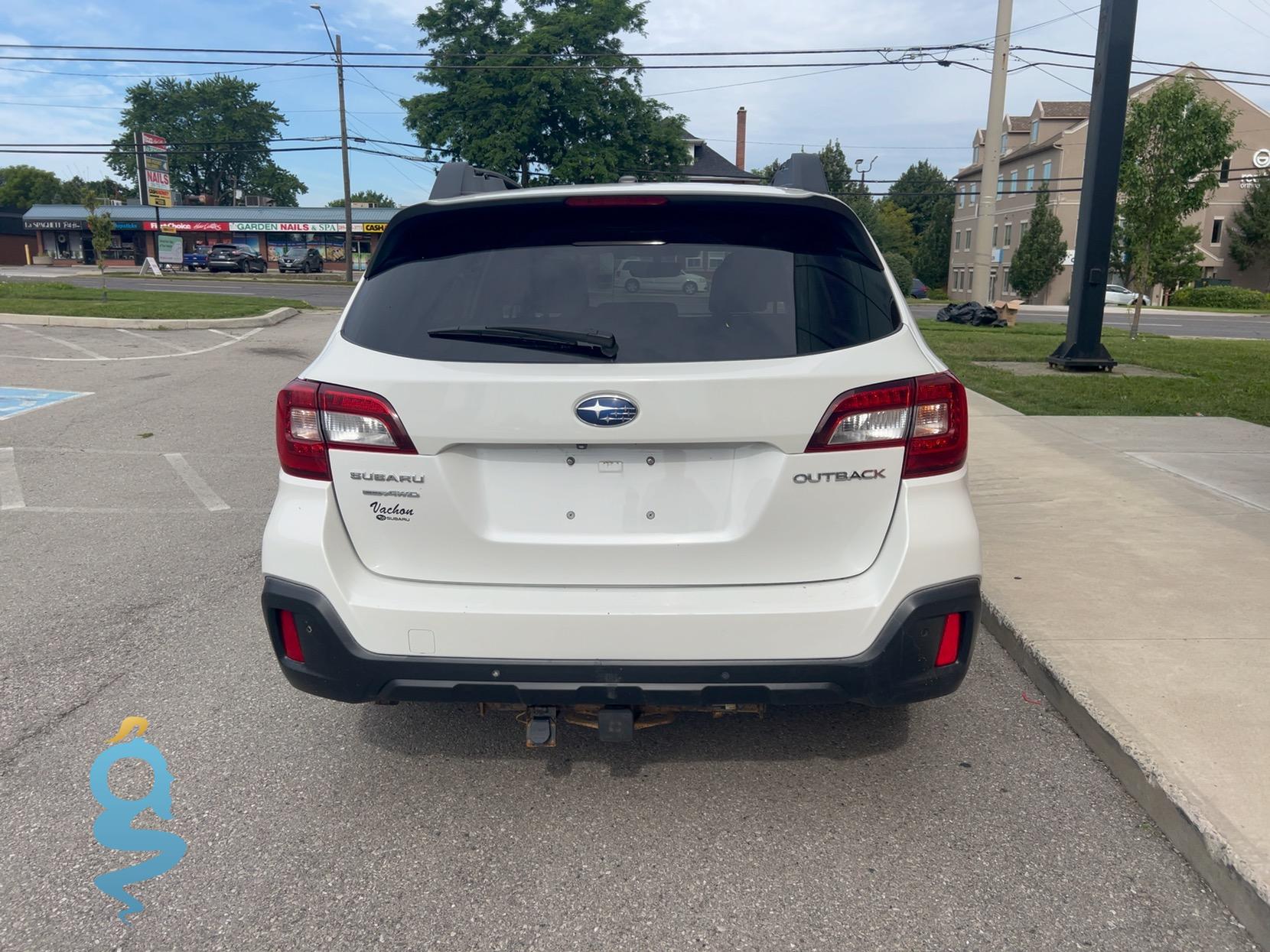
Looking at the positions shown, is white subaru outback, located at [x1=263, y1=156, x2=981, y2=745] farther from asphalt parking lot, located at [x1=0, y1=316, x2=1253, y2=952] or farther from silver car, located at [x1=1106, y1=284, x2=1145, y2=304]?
silver car, located at [x1=1106, y1=284, x2=1145, y2=304]

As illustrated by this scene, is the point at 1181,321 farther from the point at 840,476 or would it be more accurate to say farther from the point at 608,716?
the point at 608,716

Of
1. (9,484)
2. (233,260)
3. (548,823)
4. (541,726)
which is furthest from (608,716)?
(233,260)

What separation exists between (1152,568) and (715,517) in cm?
322

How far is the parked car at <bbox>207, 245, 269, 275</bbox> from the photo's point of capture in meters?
54.5

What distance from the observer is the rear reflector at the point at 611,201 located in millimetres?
2795

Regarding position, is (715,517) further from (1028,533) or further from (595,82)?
(595,82)

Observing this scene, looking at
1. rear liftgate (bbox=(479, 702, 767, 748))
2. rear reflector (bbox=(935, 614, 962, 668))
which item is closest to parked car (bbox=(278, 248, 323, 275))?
rear liftgate (bbox=(479, 702, 767, 748))

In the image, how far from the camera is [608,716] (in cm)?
275

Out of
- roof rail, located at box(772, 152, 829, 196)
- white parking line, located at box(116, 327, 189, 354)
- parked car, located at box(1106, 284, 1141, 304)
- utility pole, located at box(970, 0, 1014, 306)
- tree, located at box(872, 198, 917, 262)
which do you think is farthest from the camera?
tree, located at box(872, 198, 917, 262)

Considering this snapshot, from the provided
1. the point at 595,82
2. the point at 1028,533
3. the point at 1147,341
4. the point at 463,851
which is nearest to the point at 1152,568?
the point at 1028,533

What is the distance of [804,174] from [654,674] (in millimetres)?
1851

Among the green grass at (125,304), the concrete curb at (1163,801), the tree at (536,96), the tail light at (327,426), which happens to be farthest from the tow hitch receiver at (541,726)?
the tree at (536,96)

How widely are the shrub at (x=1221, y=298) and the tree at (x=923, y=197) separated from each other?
26768 millimetres

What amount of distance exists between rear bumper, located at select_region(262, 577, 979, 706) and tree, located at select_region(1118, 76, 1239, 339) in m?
18.2
